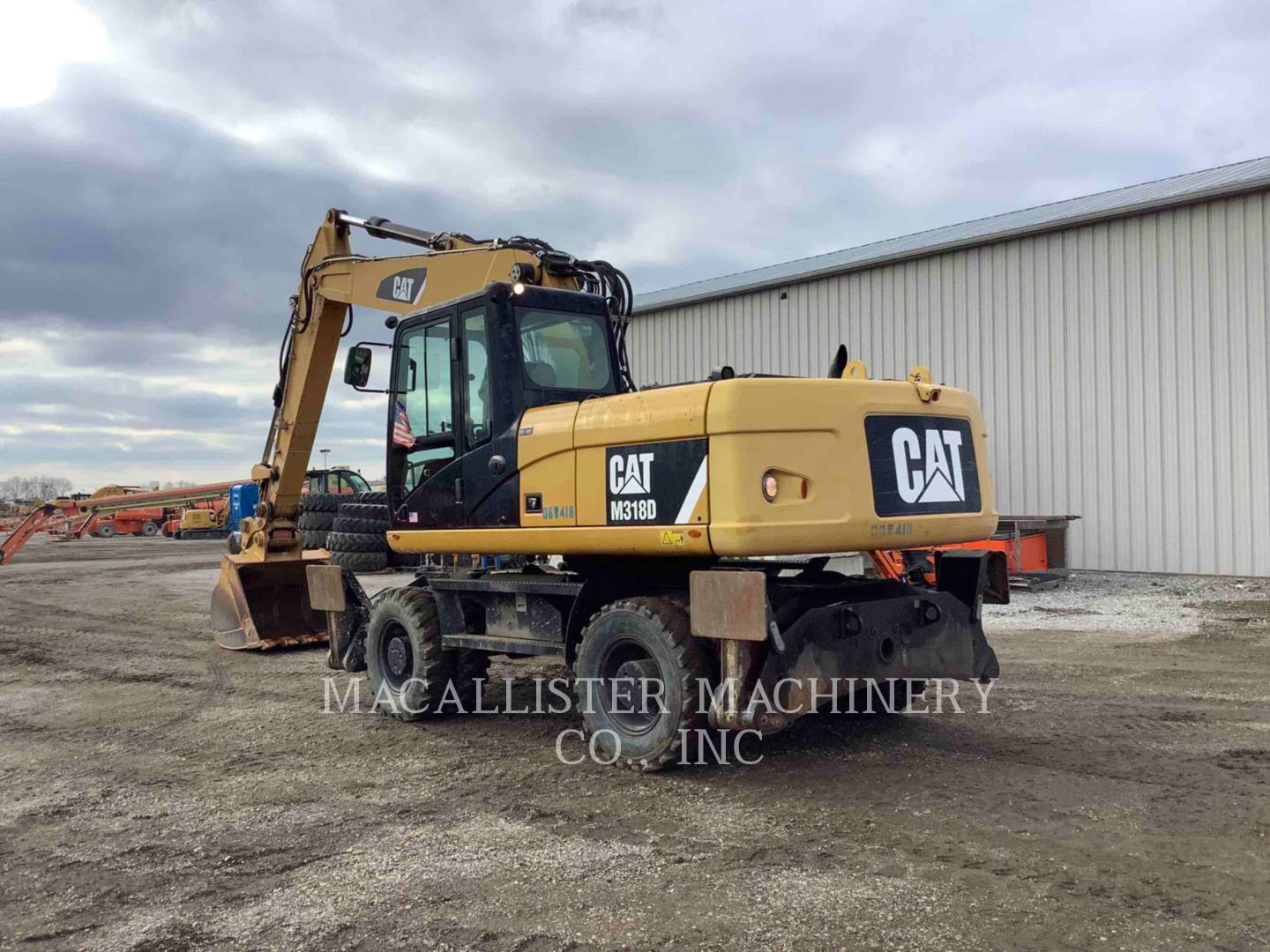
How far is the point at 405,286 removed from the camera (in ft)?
26.3

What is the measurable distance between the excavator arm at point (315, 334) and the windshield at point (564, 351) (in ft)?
0.95

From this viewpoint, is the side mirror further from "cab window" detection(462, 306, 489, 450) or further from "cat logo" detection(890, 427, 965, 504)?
"cat logo" detection(890, 427, 965, 504)

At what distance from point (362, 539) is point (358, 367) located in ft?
5.85

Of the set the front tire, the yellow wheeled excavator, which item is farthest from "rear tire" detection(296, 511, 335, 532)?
the front tire

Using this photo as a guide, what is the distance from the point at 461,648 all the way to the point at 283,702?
1.93 m

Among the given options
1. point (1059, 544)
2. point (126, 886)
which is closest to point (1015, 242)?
point (1059, 544)

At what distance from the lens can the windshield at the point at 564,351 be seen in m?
6.70

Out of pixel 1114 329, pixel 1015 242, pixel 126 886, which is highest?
pixel 1015 242

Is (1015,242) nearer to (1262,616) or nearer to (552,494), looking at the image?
(1262,616)

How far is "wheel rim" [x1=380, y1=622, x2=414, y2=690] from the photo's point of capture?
300 inches

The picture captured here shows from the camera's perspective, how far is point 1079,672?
28.8 ft

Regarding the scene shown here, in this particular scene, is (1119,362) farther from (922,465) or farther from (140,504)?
(140,504)

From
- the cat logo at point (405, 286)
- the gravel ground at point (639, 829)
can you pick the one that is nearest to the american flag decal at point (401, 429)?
the cat logo at point (405, 286)

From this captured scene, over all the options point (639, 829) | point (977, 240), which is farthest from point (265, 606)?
point (977, 240)
